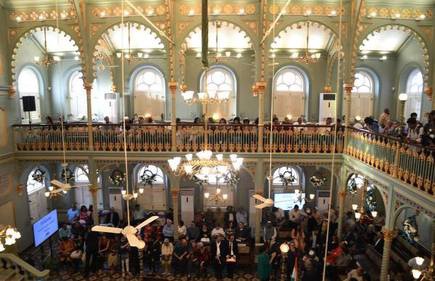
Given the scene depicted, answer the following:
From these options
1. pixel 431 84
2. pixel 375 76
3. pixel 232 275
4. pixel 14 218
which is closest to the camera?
pixel 232 275

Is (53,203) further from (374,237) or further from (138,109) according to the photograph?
(374,237)

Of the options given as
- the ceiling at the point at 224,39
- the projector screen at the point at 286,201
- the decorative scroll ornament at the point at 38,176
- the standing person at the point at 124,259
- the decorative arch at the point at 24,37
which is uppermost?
the ceiling at the point at 224,39

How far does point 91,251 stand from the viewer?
1268 cm

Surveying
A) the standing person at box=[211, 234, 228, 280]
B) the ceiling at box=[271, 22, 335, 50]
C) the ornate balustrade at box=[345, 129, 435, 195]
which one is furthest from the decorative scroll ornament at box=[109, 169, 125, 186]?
the ornate balustrade at box=[345, 129, 435, 195]

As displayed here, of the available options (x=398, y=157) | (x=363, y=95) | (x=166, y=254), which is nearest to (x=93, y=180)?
(x=166, y=254)

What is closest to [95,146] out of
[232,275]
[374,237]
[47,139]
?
[47,139]

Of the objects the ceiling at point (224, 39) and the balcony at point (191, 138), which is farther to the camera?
the ceiling at point (224, 39)

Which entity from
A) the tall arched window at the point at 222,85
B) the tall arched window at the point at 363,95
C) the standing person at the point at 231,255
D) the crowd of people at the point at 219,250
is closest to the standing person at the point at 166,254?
the crowd of people at the point at 219,250

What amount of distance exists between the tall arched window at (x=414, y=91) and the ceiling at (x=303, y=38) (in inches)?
158

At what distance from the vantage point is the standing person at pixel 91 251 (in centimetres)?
1258

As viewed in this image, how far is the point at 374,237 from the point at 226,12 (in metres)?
10.4

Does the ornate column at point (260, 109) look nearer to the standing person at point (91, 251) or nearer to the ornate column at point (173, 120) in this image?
the ornate column at point (173, 120)

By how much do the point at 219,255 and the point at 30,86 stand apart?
12.0 metres

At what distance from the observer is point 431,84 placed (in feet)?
43.7
